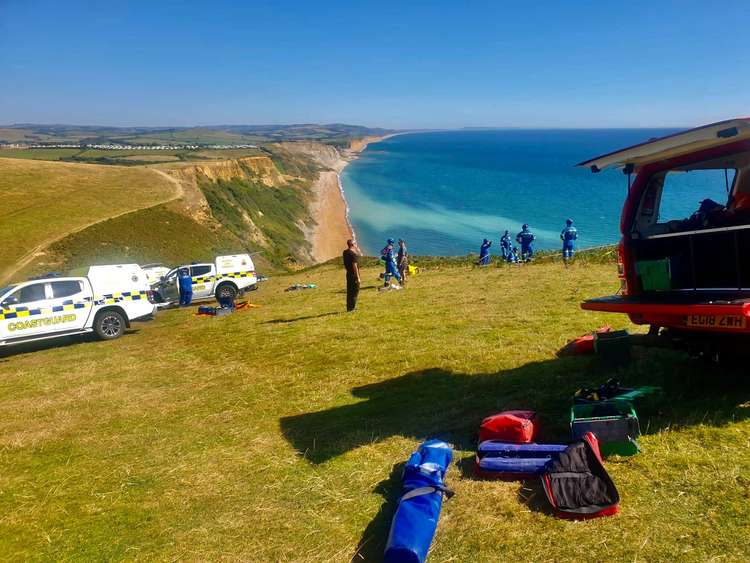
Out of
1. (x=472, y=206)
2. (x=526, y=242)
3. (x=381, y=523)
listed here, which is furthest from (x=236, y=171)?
(x=381, y=523)

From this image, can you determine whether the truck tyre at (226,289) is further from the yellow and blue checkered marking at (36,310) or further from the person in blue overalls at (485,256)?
the person in blue overalls at (485,256)

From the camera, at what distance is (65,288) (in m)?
15.3

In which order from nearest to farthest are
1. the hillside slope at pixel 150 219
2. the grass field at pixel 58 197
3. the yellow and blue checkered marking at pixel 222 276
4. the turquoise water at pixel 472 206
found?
the yellow and blue checkered marking at pixel 222 276 < the hillside slope at pixel 150 219 < the grass field at pixel 58 197 < the turquoise water at pixel 472 206

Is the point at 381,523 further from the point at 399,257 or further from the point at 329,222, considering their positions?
the point at 329,222

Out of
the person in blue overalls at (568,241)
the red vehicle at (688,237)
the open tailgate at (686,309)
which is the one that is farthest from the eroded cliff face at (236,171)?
the open tailgate at (686,309)

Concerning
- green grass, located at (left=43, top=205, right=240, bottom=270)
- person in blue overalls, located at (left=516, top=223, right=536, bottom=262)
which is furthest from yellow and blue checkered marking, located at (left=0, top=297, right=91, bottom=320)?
green grass, located at (left=43, top=205, right=240, bottom=270)

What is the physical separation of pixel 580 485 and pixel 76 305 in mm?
14446

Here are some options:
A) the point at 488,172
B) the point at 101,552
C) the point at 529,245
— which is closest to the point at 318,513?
the point at 101,552

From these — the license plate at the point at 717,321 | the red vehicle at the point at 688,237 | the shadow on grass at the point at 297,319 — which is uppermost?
the red vehicle at the point at 688,237

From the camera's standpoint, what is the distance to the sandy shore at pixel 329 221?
251 feet

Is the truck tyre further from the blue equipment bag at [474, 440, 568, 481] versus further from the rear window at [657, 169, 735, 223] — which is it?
the blue equipment bag at [474, 440, 568, 481]

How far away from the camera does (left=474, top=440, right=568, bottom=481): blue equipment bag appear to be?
5.02 m

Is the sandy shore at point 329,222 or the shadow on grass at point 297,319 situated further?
the sandy shore at point 329,222

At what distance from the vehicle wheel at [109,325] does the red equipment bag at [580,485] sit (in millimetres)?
14067
